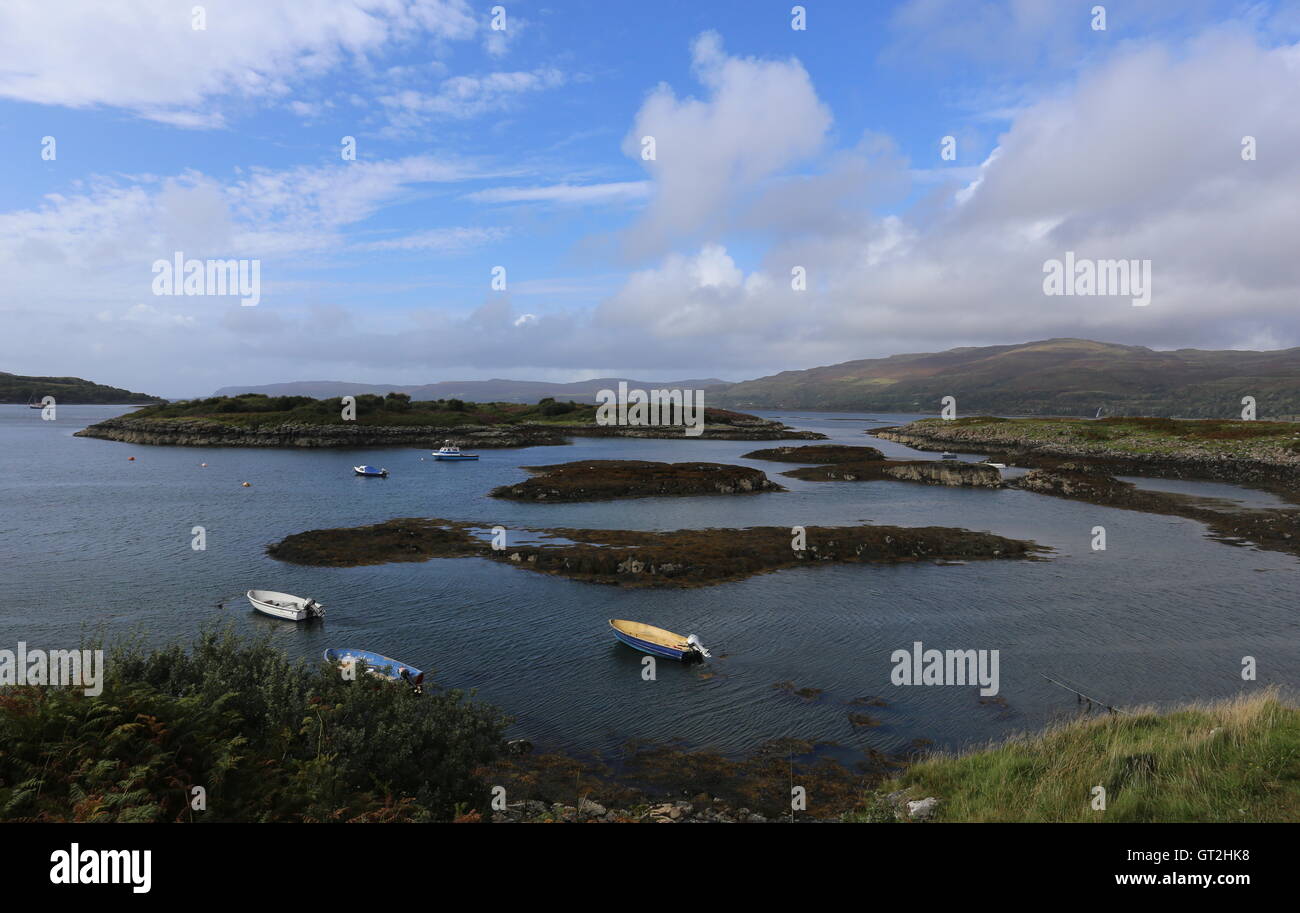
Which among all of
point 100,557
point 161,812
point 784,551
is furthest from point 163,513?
point 161,812

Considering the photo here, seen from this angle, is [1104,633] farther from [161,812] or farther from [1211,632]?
[161,812]

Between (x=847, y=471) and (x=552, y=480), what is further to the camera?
(x=847, y=471)

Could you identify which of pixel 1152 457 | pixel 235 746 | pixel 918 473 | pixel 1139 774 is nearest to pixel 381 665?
pixel 235 746

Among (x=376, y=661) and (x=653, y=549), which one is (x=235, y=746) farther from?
(x=653, y=549)

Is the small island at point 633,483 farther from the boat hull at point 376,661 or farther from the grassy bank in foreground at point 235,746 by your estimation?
the grassy bank in foreground at point 235,746

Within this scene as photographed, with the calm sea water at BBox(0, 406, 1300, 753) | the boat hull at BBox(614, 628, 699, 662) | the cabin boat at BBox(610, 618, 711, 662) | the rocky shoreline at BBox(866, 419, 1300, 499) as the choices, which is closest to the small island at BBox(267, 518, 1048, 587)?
the calm sea water at BBox(0, 406, 1300, 753)

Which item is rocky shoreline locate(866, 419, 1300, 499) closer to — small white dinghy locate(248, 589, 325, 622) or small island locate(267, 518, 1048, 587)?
small island locate(267, 518, 1048, 587)
